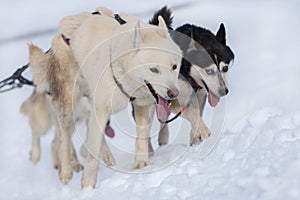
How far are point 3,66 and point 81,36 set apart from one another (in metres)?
3.68

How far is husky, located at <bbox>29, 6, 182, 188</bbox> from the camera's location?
→ 4.20 m

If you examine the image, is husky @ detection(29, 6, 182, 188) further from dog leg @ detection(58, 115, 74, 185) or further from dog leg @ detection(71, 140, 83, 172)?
dog leg @ detection(71, 140, 83, 172)

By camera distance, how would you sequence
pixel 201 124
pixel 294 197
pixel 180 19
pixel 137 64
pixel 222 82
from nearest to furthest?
pixel 294 197 < pixel 137 64 < pixel 222 82 < pixel 201 124 < pixel 180 19

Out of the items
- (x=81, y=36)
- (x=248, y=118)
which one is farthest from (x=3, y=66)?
(x=248, y=118)

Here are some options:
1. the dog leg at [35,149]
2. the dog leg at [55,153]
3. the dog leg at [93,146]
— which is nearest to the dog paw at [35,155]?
the dog leg at [35,149]

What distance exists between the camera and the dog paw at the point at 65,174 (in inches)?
201

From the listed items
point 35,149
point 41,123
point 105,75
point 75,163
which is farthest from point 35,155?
point 105,75

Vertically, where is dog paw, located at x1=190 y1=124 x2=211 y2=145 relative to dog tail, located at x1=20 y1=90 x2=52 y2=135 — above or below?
above

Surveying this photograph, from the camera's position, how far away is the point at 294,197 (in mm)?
3213

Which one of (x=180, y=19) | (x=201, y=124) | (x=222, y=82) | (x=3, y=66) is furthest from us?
(x=180, y=19)

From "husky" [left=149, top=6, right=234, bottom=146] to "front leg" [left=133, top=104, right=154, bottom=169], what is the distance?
6.7 inches

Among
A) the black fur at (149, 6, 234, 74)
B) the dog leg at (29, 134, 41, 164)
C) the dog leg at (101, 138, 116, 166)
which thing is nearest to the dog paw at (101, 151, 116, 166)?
the dog leg at (101, 138, 116, 166)

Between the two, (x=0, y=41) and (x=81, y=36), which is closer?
(x=81, y=36)

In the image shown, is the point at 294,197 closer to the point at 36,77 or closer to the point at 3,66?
the point at 36,77
